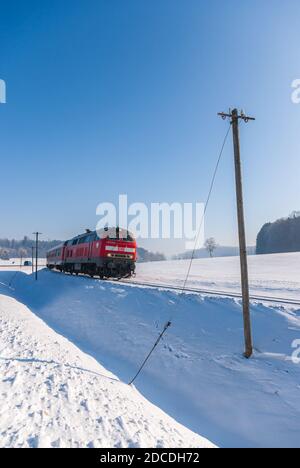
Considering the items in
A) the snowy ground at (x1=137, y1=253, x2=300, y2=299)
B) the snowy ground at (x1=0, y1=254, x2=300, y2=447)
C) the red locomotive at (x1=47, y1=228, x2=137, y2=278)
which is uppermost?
the red locomotive at (x1=47, y1=228, x2=137, y2=278)

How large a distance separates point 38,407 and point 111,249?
16.9m

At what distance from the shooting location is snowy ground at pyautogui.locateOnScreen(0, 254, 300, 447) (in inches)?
277

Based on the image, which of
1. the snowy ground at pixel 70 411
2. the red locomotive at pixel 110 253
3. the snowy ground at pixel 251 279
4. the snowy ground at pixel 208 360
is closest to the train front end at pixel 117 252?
the red locomotive at pixel 110 253

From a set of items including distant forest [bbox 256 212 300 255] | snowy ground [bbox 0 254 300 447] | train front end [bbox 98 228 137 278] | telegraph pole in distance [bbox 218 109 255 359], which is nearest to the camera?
snowy ground [bbox 0 254 300 447]

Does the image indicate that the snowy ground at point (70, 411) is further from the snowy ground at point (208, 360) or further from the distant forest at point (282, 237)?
the distant forest at point (282, 237)

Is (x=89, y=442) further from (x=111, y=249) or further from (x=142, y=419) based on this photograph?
(x=111, y=249)

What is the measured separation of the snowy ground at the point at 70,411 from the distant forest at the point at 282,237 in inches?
3747

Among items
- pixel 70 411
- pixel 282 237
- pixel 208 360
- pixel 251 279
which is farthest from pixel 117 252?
pixel 282 237

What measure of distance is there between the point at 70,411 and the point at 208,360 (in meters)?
5.09

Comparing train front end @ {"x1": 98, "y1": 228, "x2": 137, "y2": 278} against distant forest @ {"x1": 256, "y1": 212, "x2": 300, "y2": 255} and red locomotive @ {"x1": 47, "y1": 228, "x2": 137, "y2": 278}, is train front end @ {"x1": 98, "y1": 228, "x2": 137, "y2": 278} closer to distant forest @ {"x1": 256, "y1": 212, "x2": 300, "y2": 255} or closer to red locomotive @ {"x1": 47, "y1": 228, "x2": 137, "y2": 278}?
red locomotive @ {"x1": 47, "y1": 228, "x2": 137, "y2": 278}

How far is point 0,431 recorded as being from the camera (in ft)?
15.3

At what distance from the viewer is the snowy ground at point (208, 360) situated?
7043mm

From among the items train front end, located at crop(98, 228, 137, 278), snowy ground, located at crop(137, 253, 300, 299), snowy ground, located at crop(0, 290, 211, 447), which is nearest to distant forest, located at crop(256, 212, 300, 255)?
snowy ground, located at crop(137, 253, 300, 299)

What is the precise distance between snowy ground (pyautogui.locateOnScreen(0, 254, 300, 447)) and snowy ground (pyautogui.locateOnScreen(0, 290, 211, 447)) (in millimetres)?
430
